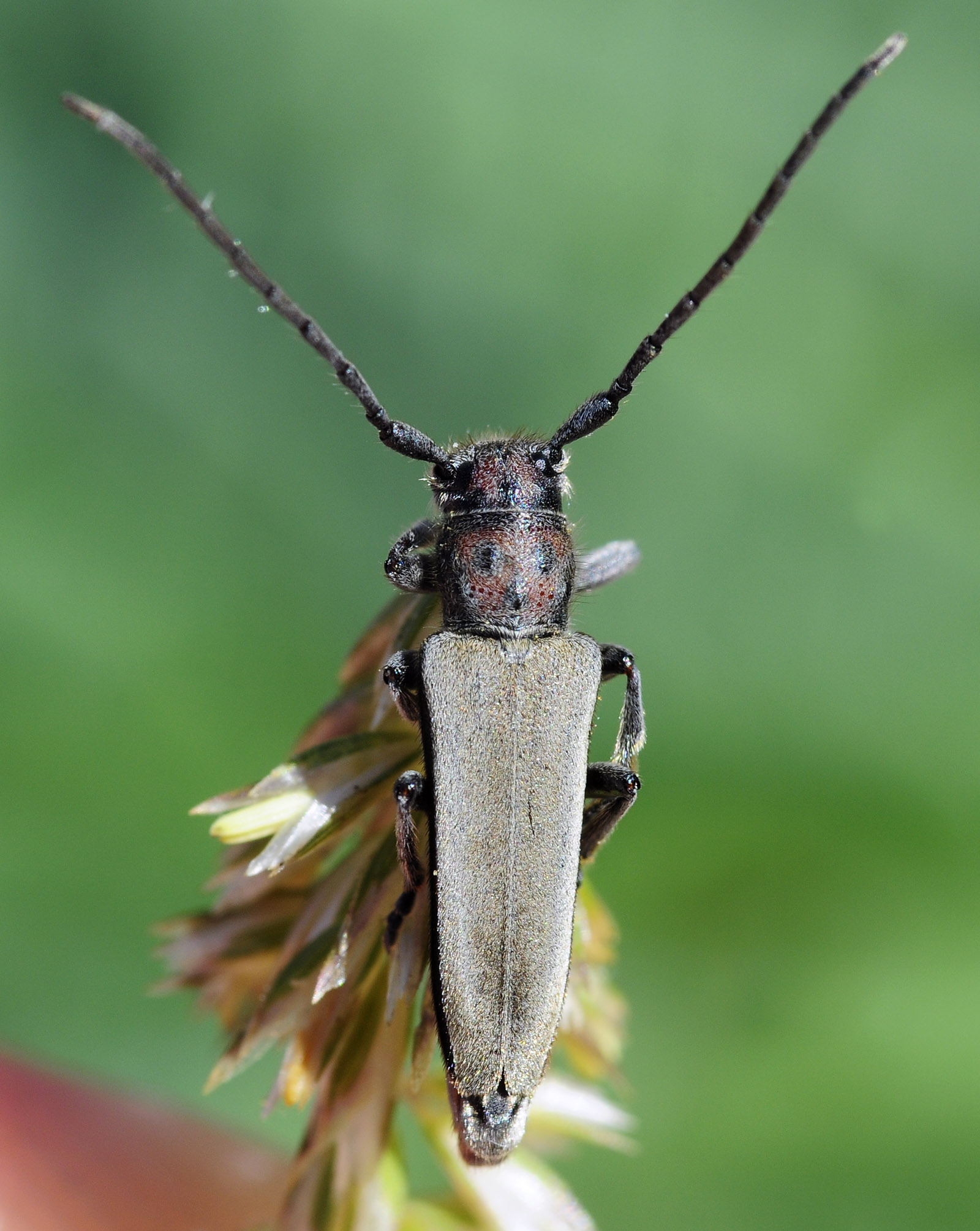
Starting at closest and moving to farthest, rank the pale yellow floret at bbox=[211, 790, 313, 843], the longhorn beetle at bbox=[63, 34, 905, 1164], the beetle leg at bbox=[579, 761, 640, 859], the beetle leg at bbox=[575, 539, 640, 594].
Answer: the pale yellow floret at bbox=[211, 790, 313, 843], the longhorn beetle at bbox=[63, 34, 905, 1164], the beetle leg at bbox=[579, 761, 640, 859], the beetle leg at bbox=[575, 539, 640, 594]

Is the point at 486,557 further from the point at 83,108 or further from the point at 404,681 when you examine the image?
the point at 83,108

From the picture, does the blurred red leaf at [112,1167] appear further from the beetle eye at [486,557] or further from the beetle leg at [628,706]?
the beetle eye at [486,557]

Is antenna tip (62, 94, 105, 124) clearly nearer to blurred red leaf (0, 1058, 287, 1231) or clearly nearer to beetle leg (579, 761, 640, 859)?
beetle leg (579, 761, 640, 859)

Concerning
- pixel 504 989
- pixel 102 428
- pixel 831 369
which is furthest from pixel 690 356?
pixel 504 989

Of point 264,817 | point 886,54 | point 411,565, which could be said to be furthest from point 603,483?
point 264,817

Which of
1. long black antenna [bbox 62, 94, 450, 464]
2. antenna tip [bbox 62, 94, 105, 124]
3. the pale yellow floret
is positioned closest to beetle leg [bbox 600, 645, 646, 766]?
long black antenna [bbox 62, 94, 450, 464]

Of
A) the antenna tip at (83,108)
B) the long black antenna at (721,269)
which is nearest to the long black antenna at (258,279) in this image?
the antenna tip at (83,108)
